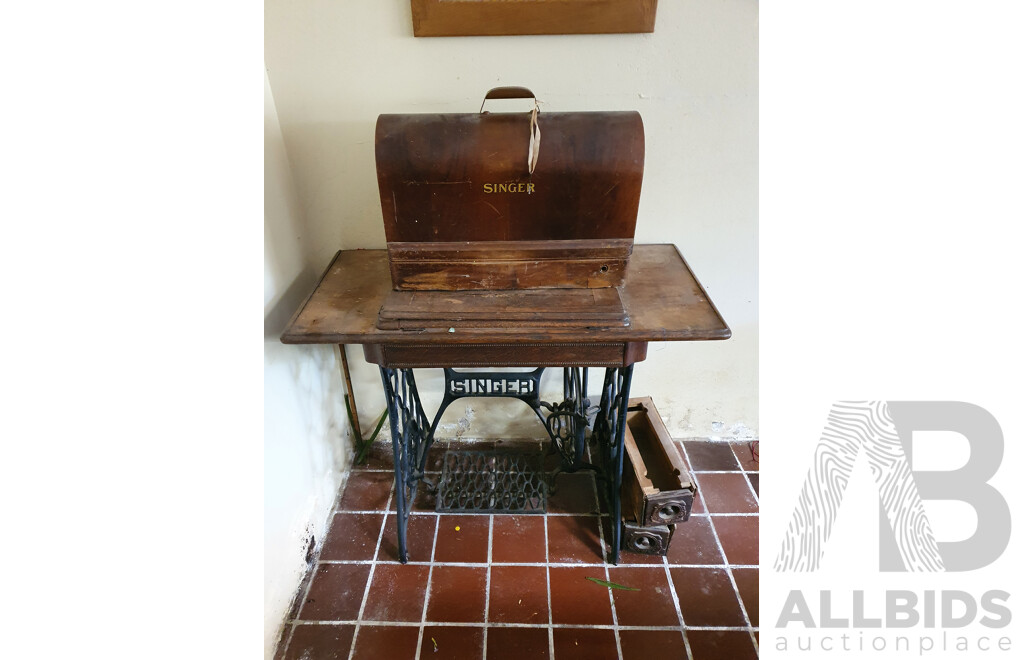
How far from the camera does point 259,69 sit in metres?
1.42

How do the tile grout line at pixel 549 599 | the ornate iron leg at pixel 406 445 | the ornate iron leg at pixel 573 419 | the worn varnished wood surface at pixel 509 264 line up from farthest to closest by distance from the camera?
the ornate iron leg at pixel 573 419
the ornate iron leg at pixel 406 445
the tile grout line at pixel 549 599
the worn varnished wood surface at pixel 509 264

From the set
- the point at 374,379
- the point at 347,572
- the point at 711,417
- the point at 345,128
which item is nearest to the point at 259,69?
the point at 345,128

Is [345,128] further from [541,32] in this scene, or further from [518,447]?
[518,447]

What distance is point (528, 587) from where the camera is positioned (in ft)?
6.02

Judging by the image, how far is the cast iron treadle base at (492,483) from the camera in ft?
6.94

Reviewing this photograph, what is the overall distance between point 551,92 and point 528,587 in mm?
1543

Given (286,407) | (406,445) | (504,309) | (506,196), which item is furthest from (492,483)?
(506,196)

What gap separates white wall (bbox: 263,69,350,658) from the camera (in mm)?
1657

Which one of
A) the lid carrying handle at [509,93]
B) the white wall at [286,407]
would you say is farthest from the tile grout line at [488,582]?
the lid carrying handle at [509,93]

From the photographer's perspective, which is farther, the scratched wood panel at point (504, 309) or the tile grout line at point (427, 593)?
the tile grout line at point (427, 593)

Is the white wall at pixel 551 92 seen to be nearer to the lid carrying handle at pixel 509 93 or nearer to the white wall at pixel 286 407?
the white wall at pixel 286 407

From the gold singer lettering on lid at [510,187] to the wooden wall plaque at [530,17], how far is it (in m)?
0.53

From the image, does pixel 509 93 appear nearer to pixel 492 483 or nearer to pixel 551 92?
pixel 551 92

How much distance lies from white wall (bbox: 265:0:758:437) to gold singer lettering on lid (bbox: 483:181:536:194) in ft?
1.43
